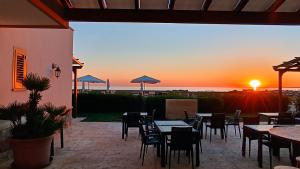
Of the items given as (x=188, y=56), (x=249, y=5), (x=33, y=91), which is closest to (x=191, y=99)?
(x=188, y=56)

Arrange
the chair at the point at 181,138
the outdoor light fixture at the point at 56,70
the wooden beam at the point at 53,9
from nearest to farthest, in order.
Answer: the wooden beam at the point at 53,9
the chair at the point at 181,138
the outdoor light fixture at the point at 56,70

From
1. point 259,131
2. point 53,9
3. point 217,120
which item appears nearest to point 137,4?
point 53,9

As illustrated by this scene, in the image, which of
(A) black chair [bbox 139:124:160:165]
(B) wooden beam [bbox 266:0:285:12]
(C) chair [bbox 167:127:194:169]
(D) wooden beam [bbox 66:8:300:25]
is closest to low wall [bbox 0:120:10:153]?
(D) wooden beam [bbox 66:8:300:25]

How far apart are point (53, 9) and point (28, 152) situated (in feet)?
8.63

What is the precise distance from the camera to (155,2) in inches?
241

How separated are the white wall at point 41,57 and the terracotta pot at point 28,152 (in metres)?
1.34

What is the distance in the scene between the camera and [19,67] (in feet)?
22.8

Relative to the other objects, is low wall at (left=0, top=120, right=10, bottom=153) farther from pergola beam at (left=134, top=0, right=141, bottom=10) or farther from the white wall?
pergola beam at (left=134, top=0, right=141, bottom=10)

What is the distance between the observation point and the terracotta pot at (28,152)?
209 inches

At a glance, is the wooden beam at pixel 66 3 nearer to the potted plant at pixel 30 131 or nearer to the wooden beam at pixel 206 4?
the potted plant at pixel 30 131

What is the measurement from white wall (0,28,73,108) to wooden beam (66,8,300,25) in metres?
1.52

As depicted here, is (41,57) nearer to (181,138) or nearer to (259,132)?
(181,138)

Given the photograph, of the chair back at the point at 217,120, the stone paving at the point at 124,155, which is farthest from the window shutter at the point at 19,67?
the chair back at the point at 217,120

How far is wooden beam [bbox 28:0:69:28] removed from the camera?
4660 millimetres
